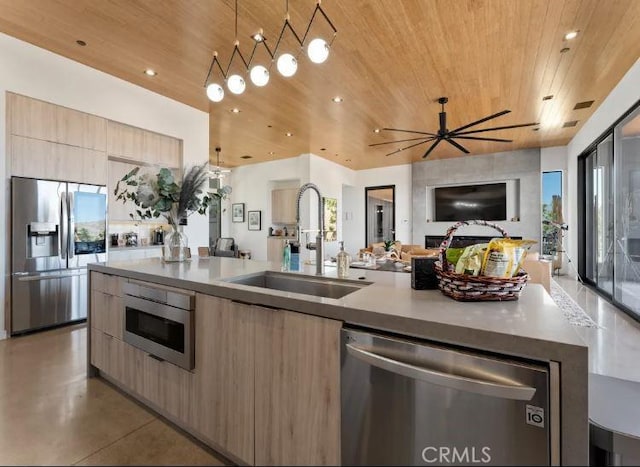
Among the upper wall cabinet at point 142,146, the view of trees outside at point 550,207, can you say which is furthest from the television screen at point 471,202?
the upper wall cabinet at point 142,146

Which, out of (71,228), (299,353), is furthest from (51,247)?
(299,353)

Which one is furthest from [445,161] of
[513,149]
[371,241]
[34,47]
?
[34,47]

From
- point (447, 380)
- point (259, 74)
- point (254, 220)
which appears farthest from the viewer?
point (254, 220)

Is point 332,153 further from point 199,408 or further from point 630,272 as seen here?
point 199,408

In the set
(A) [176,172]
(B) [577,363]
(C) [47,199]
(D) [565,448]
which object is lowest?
(D) [565,448]

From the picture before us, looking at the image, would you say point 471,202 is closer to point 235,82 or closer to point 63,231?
point 235,82

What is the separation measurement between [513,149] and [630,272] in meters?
4.46

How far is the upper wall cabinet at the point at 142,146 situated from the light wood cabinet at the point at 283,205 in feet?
11.7

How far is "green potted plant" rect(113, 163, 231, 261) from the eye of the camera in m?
2.24

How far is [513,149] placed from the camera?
758cm

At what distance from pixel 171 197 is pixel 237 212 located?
6.94 meters

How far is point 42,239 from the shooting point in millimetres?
3426

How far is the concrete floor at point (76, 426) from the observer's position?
1488 mm

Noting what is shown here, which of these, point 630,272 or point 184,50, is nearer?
point 184,50
